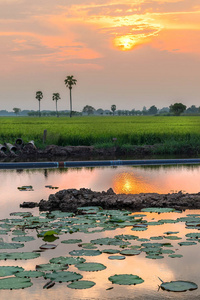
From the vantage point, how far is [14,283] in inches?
212

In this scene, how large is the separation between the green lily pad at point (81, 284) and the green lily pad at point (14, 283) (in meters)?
0.44

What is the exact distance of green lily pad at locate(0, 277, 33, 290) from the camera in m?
5.29

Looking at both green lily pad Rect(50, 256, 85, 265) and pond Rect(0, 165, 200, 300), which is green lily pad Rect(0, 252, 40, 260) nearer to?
pond Rect(0, 165, 200, 300)

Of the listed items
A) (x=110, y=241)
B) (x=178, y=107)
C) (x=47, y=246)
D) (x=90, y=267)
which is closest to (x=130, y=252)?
→ (x=110, y=241)

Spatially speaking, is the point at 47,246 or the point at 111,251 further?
the point at 47,246

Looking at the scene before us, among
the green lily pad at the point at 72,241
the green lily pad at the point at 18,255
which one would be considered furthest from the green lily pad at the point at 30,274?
the green lily pad at the point at 72,241

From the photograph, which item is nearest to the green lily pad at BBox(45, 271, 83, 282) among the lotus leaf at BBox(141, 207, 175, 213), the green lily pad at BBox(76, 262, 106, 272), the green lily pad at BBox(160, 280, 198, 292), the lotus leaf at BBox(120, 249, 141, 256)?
the green lily pad at BBox(76, 262, 106, 272)

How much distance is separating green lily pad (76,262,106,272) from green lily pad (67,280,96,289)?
0.38 metres

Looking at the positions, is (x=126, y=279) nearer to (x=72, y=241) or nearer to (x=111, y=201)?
(x=72, y=241)

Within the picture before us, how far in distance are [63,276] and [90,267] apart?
0.42 metres

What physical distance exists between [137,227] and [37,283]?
276cm

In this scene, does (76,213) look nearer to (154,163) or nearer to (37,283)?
(37,283)

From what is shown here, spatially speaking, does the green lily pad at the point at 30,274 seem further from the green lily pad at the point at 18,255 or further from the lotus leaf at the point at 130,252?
the lotus leaf at the point at 130,252

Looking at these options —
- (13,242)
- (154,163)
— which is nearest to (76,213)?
(13,242)
